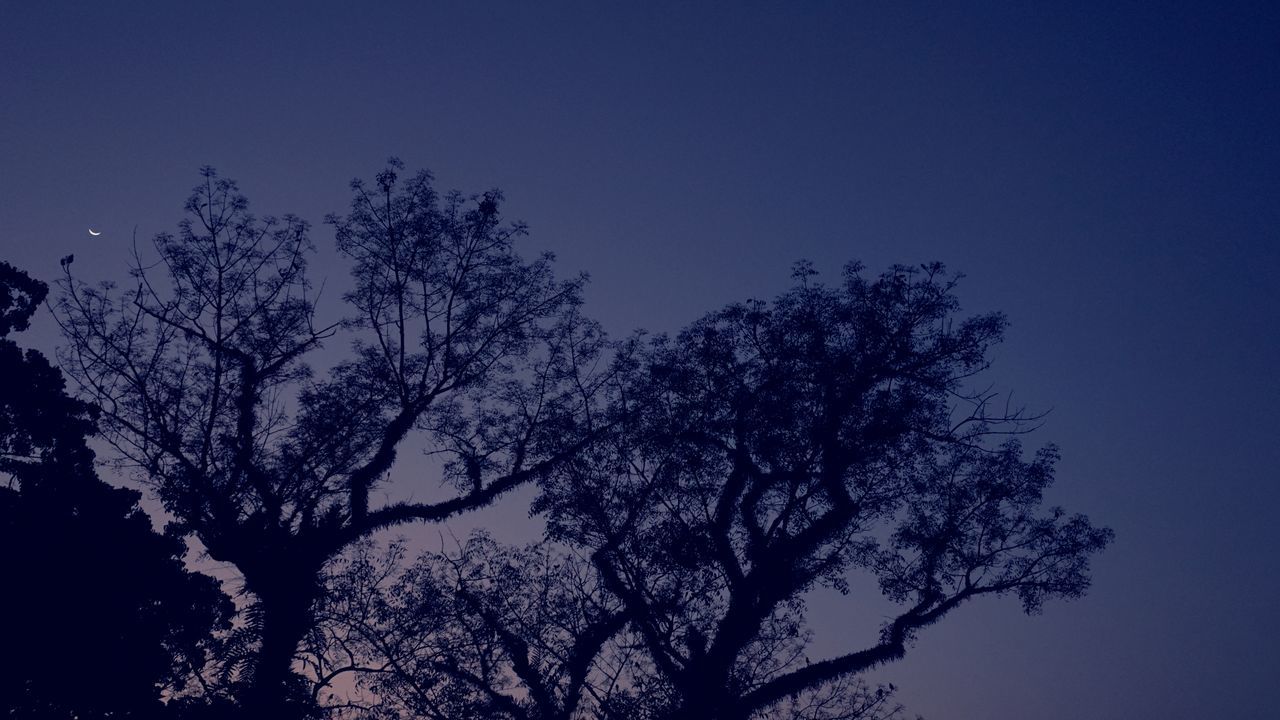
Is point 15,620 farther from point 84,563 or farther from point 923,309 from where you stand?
point 923,309

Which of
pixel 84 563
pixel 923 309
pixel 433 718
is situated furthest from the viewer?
pixel 923 309

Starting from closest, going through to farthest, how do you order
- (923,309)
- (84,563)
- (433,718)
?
1. (433,718)
2. (84,563)
3. (923,309)

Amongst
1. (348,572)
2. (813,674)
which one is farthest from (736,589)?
(348,572)

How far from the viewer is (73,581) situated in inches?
690

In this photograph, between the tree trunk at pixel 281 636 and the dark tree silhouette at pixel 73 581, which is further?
the dark tree silhouette at pixel 73 581

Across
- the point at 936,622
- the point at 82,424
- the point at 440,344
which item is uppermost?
the point at 440,344

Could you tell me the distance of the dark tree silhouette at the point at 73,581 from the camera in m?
16.9

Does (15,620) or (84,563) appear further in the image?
(84,563)

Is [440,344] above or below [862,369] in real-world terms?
above

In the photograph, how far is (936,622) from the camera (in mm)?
17859

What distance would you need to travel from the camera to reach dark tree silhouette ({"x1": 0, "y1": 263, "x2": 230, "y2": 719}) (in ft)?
55.5

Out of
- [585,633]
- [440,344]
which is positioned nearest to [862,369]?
[585,633]

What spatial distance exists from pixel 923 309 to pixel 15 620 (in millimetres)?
19974

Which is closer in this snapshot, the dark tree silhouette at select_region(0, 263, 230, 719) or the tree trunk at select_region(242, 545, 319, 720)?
the tree trunk at select_region(242, 545, 319, 720)
